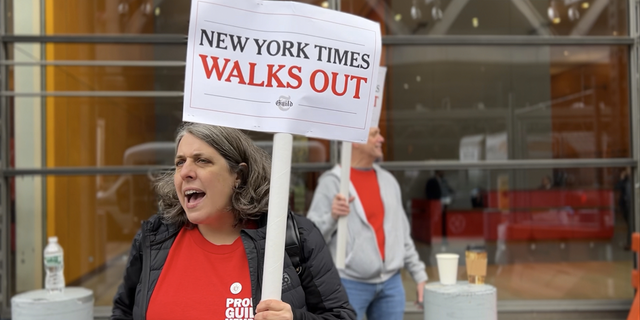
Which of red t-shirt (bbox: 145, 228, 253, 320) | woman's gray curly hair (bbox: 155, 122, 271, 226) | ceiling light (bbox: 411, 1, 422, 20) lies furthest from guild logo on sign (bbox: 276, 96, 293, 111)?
ceiling light (bbox: 411, 1, 422, 20)

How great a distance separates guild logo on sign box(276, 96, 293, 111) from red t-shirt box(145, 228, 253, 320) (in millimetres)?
521

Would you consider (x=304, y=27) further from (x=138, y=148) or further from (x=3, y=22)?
(x=3, y=22)

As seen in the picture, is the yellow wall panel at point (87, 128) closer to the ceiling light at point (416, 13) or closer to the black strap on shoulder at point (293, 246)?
the ceiling light at point (416, 13)

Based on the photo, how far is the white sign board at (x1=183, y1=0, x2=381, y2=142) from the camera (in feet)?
6.13

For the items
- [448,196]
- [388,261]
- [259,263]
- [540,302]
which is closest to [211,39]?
[259,263]

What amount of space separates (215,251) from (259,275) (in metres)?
0.19

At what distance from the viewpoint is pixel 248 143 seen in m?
2.23

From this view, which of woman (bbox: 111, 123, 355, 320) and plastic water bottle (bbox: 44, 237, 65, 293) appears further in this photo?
plastic water bottle (bbox: 44, 237, 65, 293)

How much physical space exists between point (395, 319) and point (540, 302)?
2.87 m

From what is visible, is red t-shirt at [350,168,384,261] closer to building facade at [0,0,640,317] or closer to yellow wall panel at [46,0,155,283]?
building facade at [0,0,640,317]

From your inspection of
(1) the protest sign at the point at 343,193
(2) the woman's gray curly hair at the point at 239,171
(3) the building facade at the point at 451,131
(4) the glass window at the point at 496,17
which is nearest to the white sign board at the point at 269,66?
(2) the woman's gray curly hair at the point at 239,171

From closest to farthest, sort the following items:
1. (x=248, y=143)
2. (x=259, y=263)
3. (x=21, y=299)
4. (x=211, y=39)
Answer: (x=211, y=39) → (x=259, y=263) → (x=248, y=143) → (x=21, y=299)

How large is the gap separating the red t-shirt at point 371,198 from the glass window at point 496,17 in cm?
262

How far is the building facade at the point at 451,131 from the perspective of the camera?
237 inches
